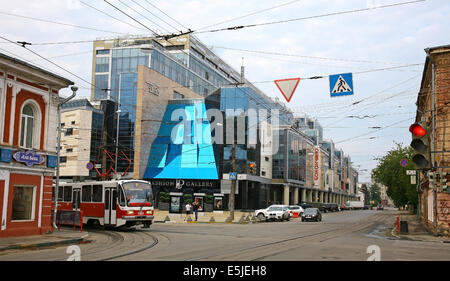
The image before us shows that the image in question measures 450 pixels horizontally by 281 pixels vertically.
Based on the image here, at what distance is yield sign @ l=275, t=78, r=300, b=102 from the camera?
18.0m

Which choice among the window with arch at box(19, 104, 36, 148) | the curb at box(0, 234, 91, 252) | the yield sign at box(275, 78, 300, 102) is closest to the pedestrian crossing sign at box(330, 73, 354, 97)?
the yield sign at box(275, 78, 300, 102)

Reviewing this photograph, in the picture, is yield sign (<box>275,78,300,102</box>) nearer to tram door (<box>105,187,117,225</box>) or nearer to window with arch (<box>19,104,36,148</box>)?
window with arch (<box>19,104,36,148</box>)

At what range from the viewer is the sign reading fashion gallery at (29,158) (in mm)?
19350

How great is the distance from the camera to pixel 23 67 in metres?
19.4

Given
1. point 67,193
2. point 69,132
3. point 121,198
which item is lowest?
point 121,198

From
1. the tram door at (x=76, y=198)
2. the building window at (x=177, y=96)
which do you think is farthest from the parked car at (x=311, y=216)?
the building window at (x=177, y=96)

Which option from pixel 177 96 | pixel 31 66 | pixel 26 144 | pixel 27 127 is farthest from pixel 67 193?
pixel 177 96

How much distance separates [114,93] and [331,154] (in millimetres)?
66777

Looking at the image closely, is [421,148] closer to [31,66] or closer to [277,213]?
[31,66]

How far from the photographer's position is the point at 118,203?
24750mm

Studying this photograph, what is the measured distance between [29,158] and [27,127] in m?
1.57

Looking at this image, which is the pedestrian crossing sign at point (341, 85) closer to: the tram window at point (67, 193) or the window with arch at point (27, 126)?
the window with arch at point (27, 126)

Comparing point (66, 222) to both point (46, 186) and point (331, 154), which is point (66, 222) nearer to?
point (46, 186)
